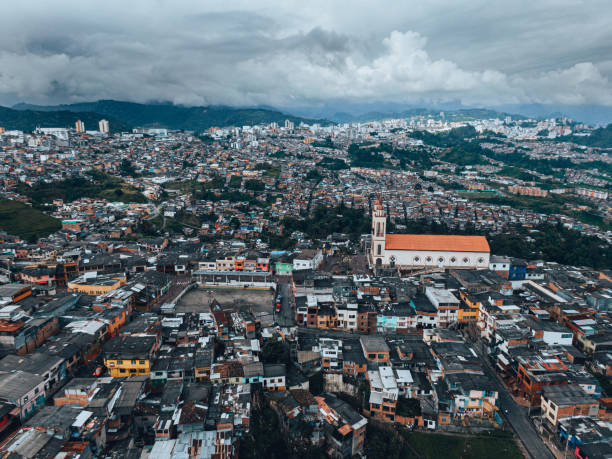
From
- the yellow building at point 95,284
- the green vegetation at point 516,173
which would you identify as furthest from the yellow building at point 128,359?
the green vegetation at point 516,173

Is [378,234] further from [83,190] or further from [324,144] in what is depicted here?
[324,144]

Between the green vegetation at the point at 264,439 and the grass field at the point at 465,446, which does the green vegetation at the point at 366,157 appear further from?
the green vegetation at the point at 264,439

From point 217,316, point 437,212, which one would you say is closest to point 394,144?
point 437,212

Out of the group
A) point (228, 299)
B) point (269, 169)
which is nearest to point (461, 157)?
point (269, 169)

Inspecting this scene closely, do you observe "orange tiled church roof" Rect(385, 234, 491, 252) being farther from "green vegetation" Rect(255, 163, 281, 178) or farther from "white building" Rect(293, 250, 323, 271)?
"green vegetation" Rect(255, 163, 281, 178)

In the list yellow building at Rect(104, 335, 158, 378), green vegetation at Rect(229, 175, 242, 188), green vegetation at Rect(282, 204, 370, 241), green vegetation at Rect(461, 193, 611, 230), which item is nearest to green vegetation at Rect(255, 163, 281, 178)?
green vegetation at Rect(229, 175, 242, 188)

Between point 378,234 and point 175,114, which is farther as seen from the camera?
point 175,114
